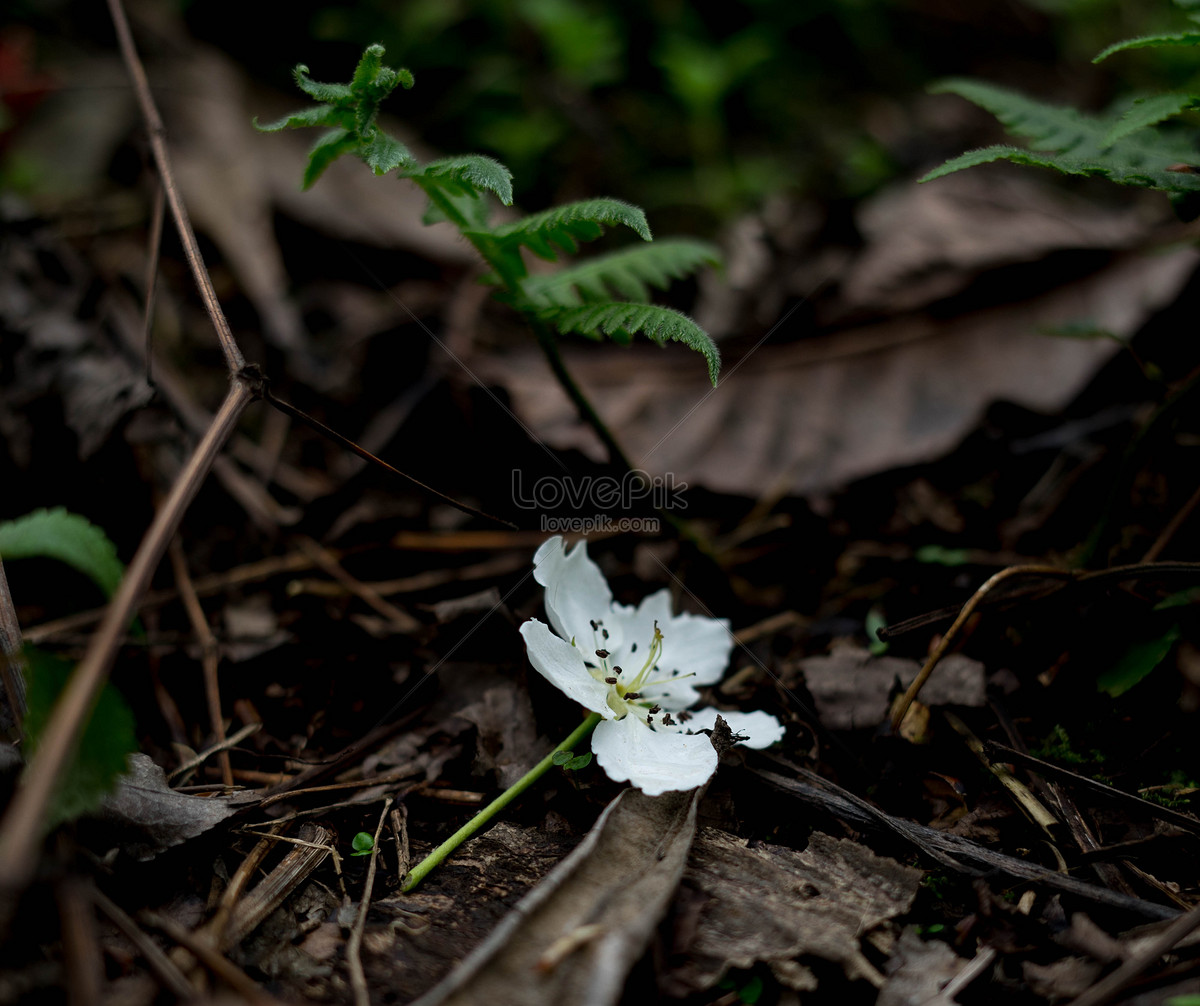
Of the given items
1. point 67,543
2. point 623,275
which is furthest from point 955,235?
point 67,543

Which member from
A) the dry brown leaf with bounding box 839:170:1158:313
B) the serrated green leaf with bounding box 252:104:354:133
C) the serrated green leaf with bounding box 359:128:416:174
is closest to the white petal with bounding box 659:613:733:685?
the serrated green leaf with bounding box 359:128:416:174

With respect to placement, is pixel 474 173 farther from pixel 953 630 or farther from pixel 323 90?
pixel 953 630

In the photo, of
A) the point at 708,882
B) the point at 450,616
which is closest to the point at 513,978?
the point at 708,882

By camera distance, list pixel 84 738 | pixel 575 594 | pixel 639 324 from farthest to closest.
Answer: pixel 575 594, pixel 639 324, pixel 84 738

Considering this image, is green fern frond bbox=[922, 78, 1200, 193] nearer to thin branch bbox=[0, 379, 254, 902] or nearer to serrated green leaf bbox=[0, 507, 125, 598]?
thin branch bbox=[0, 379, 254, 902]

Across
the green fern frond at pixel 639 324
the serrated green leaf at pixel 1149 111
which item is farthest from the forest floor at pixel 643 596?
the serrated green leaf at pixel 1149 111

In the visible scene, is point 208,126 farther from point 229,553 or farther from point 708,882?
point 708,882

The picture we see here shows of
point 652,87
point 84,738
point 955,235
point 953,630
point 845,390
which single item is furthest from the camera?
point 652,87

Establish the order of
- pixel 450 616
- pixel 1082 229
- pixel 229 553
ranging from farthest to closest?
pixel 1082 229 → pixel 229 553 → pixel 450 616
